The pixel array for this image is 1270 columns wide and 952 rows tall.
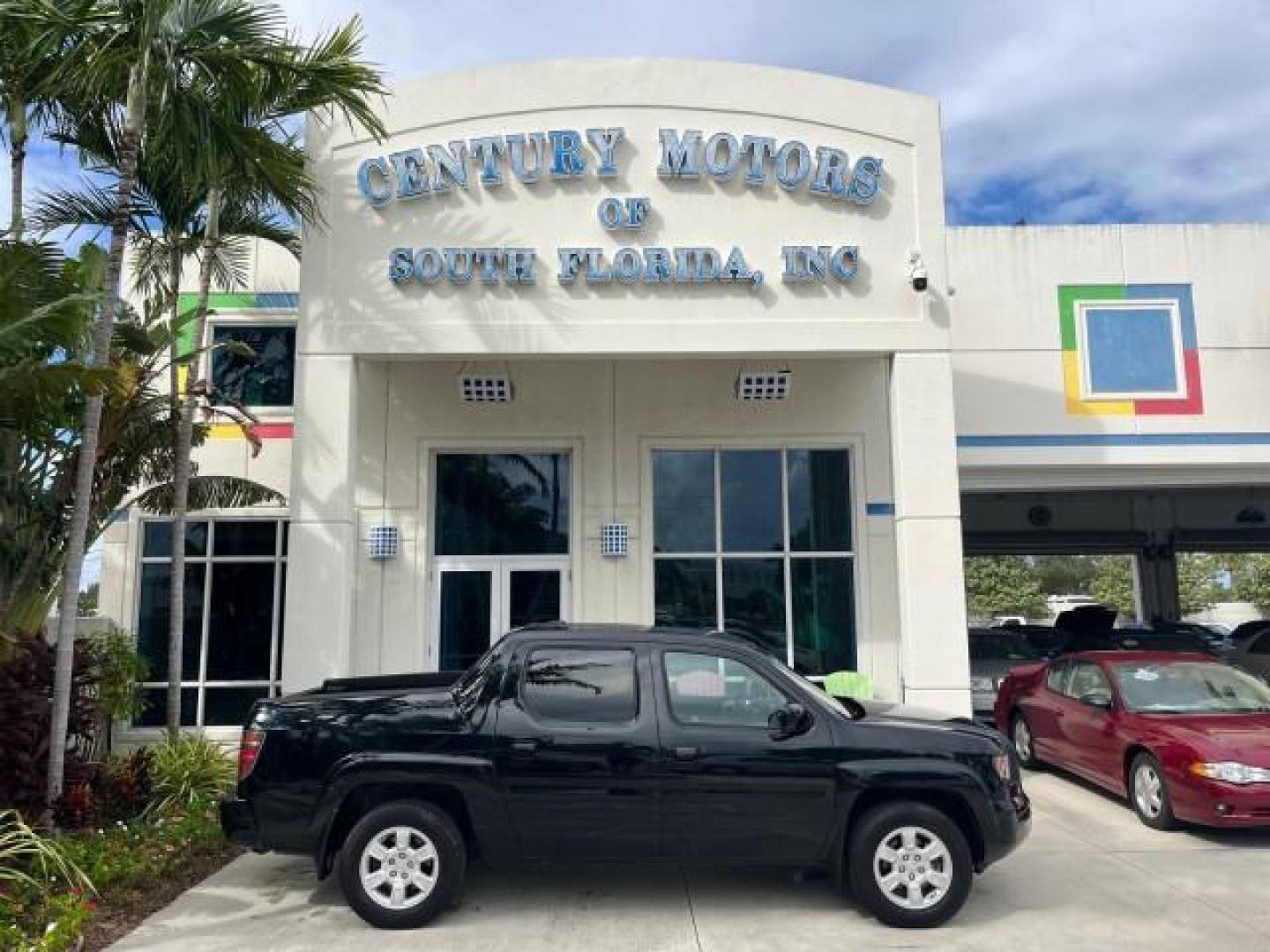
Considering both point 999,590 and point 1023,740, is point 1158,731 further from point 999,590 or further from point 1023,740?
point 999,590

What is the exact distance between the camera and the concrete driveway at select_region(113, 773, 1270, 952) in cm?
564

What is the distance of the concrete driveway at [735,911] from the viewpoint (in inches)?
222

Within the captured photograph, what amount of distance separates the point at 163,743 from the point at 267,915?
3.79 m

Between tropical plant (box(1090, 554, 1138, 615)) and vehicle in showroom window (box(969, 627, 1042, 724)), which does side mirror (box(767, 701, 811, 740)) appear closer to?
vehicle in showroom window (box(969, 627, 1042, 724))

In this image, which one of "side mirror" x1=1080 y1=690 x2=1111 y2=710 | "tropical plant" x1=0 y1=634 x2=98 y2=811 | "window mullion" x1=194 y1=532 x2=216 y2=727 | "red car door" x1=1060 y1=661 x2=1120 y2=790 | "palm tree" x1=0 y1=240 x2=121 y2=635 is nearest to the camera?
"palm tree" x1=0 y1=240 x2=121 y2=635

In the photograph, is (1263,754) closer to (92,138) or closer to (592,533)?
(592,533)

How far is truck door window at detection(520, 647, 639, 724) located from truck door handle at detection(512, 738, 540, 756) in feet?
0.54

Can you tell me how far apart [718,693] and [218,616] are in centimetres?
888

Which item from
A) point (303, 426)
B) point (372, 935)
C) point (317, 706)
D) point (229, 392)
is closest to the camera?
point (372, 935)

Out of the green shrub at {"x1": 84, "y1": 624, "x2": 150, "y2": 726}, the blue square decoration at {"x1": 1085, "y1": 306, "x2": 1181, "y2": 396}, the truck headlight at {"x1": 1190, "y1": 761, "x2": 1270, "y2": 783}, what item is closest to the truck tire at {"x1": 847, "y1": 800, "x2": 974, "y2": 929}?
the truck headlight at {"x1": 1190, "y1": 761, "x2": 1270, "y2": 783}

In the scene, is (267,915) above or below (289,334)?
below

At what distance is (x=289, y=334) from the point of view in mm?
13438

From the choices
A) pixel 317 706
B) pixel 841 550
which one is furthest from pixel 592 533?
pixel 317 706

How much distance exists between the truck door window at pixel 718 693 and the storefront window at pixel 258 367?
8.92 metres
